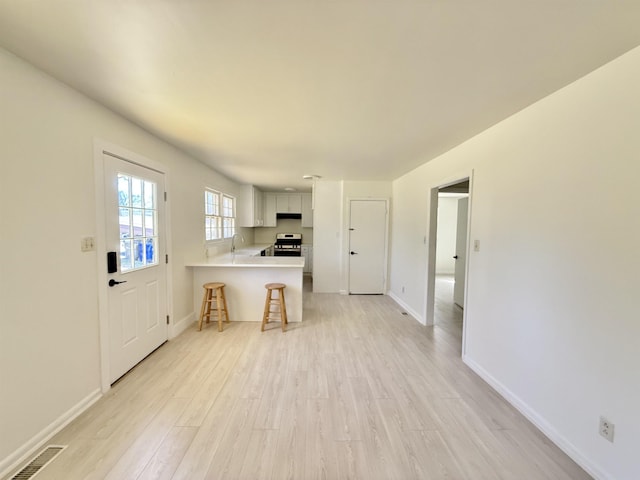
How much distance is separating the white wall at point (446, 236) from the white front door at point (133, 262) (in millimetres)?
7513

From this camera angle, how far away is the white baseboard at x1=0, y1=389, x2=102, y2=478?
1.46 meters

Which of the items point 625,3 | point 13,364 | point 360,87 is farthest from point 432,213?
point 13,364

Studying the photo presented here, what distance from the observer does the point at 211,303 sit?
3725 millimetres

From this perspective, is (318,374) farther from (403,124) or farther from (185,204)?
(185,204)

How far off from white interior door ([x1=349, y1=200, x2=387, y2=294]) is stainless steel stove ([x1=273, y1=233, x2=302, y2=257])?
2.16 m

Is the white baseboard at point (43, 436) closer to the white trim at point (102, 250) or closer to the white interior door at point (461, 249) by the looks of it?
the white trim at point (102, 250)

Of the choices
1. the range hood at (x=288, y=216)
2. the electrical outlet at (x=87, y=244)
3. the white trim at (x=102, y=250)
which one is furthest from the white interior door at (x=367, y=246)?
the electrical outlet at (x=87, y=244)

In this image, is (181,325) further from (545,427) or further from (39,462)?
(545,427)

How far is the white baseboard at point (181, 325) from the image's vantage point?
3193 millimetres

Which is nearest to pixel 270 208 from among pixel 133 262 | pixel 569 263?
pixel 133 262

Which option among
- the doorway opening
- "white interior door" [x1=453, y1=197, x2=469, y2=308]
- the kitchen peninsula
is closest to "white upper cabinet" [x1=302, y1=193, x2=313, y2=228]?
the doorway opening

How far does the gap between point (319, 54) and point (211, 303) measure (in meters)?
3.35

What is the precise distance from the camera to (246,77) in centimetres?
166

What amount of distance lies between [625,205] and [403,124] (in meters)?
1.57
